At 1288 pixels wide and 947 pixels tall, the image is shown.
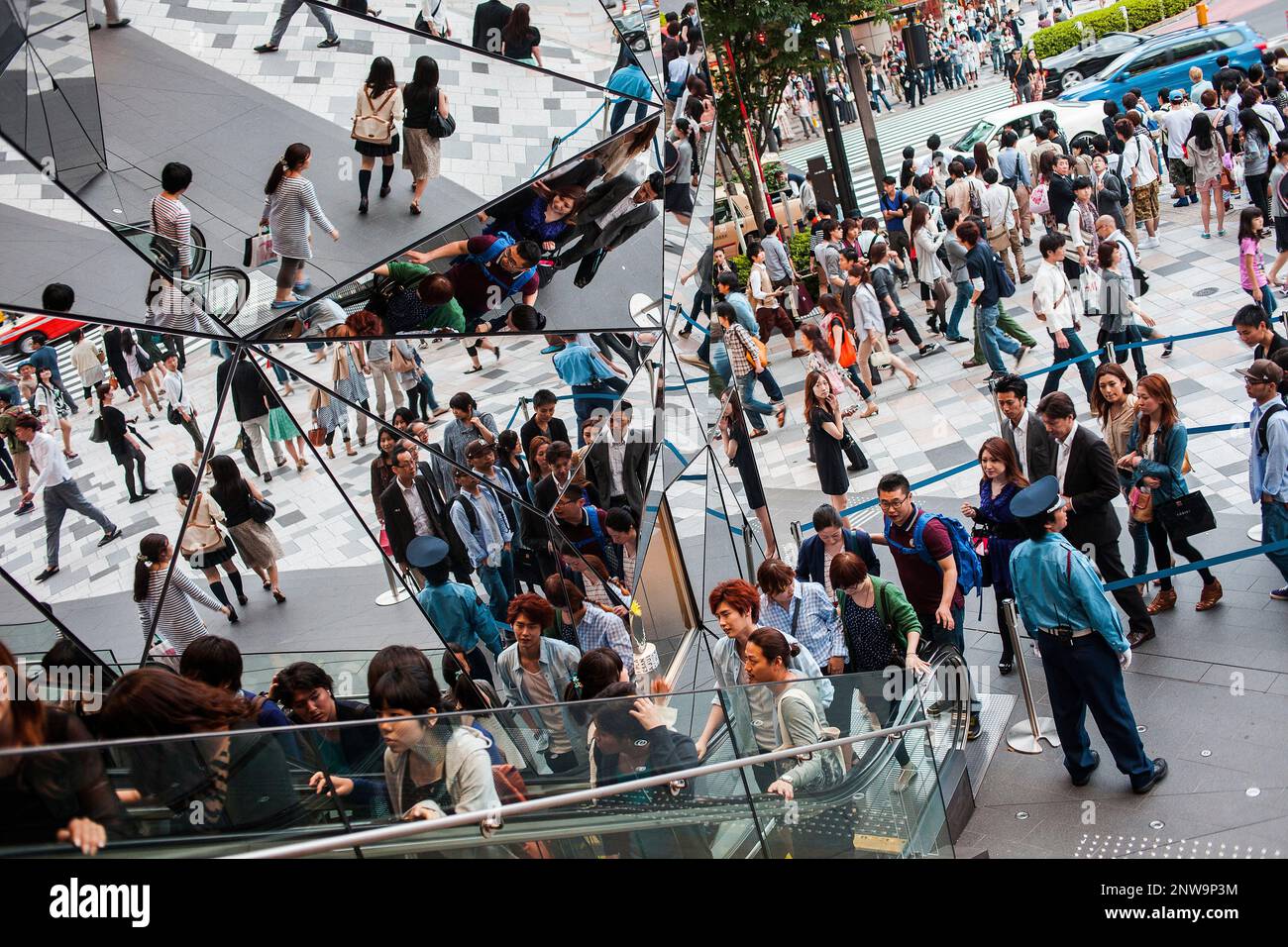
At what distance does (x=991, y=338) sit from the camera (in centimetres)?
1295

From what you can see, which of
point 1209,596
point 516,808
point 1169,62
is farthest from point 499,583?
point 1169,62

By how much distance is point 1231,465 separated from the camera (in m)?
9.68

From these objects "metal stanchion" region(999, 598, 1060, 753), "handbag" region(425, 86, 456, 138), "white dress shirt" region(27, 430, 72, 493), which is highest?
"handbag" region(425, 86, 456, 138)

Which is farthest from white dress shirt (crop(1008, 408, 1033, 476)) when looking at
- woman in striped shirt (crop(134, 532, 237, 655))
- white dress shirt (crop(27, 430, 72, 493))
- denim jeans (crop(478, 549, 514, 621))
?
white dress shirt (crop(27, 430, 72, 493))

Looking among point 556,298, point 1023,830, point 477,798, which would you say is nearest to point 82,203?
point 556,298

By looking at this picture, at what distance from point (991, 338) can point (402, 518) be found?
7.91m

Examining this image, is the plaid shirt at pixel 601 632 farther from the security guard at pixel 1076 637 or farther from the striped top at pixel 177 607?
the security guard at pixel 1076 637

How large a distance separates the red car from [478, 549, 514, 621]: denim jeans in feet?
7.85

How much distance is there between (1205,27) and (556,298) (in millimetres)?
19675

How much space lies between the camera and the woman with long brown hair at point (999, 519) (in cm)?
761

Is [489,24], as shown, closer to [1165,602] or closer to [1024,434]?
[1024,434]

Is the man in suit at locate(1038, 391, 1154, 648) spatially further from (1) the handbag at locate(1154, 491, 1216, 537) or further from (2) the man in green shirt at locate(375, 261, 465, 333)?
(2) the man in green shirt at locate(375, 261, 465, 333)

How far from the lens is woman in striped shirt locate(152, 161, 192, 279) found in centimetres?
609
